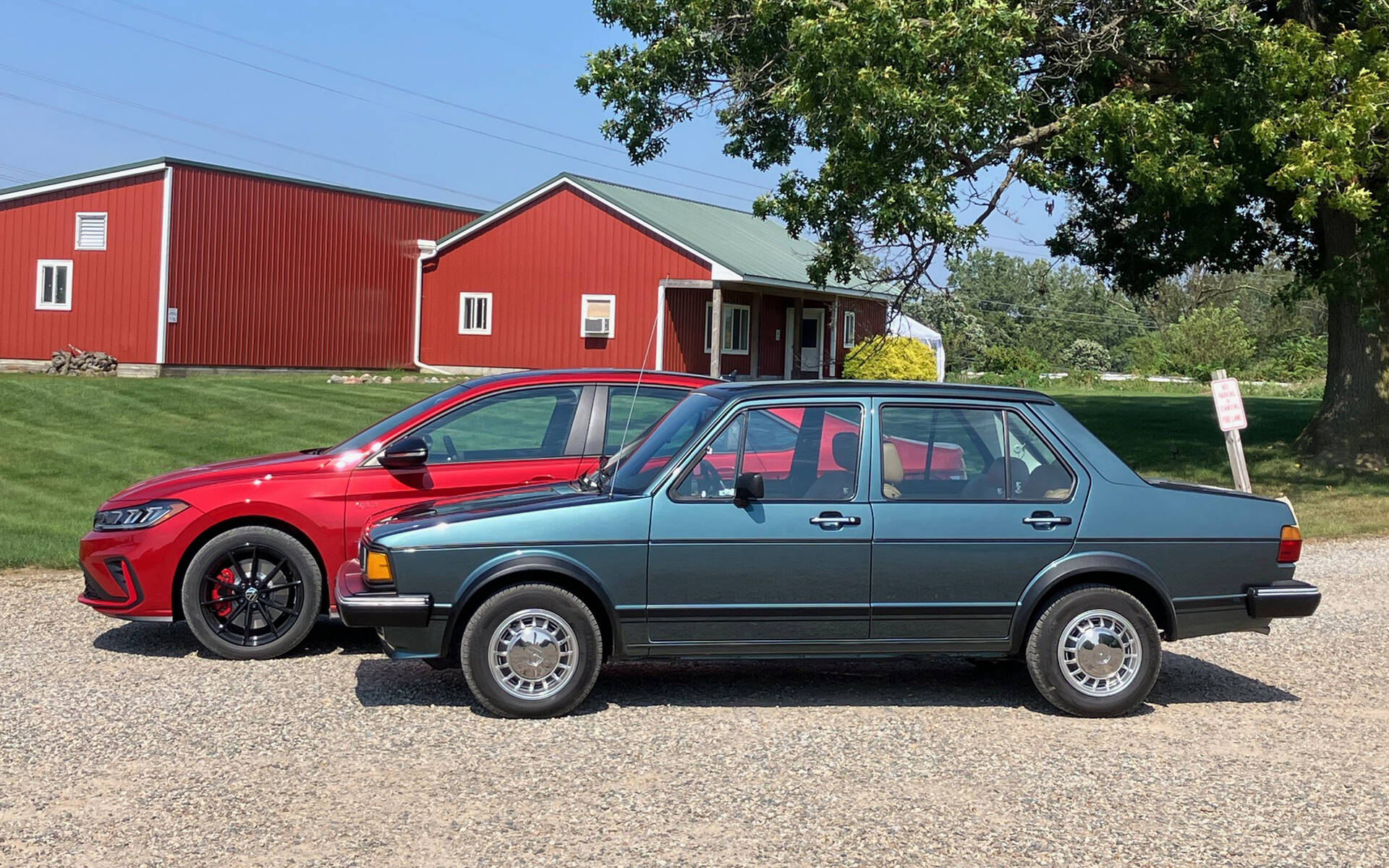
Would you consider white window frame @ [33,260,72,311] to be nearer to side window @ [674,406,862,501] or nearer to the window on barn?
the window on barn

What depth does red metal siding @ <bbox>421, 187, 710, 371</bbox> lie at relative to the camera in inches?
1421

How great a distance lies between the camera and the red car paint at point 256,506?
7961 millimetres

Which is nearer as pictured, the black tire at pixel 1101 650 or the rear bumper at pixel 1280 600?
the black tire at pixel 1101 650

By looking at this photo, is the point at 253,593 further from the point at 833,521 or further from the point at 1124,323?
the point at 1124,323

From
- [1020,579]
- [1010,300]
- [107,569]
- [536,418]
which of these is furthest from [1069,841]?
[1010,300]

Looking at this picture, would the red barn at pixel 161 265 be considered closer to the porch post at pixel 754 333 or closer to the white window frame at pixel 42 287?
the white window frame at pixel 42 287

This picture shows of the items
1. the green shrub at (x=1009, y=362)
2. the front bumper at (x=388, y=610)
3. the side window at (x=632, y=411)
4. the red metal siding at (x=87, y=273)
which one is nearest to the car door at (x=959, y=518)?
the side window at (x=632, y=411)

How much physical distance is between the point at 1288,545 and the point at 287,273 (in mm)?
31283

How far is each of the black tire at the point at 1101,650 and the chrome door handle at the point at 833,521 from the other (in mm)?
1096

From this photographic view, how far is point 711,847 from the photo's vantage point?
4992mm

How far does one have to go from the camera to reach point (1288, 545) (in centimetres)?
732

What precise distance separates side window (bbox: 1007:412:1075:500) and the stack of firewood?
97.5ft

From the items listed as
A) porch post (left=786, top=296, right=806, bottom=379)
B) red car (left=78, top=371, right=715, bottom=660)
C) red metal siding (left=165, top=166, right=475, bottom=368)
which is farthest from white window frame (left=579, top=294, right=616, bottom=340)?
red car (left=78, top=371, right=715, bottom=660)

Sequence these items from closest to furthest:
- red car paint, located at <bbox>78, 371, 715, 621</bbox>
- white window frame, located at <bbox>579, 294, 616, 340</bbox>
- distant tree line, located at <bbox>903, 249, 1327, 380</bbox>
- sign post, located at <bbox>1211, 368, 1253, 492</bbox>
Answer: red car paint, located at <bbox>78, 371, 715, 621</bbox> → sign post, located at <bbox>1211, 368, 1253, 492</bbox> → white window frame, located at <bbox>579, 294, 616, 340</bbox> → distant tree line, located at <bbox>903, 249, 1327, 380</bbox>
